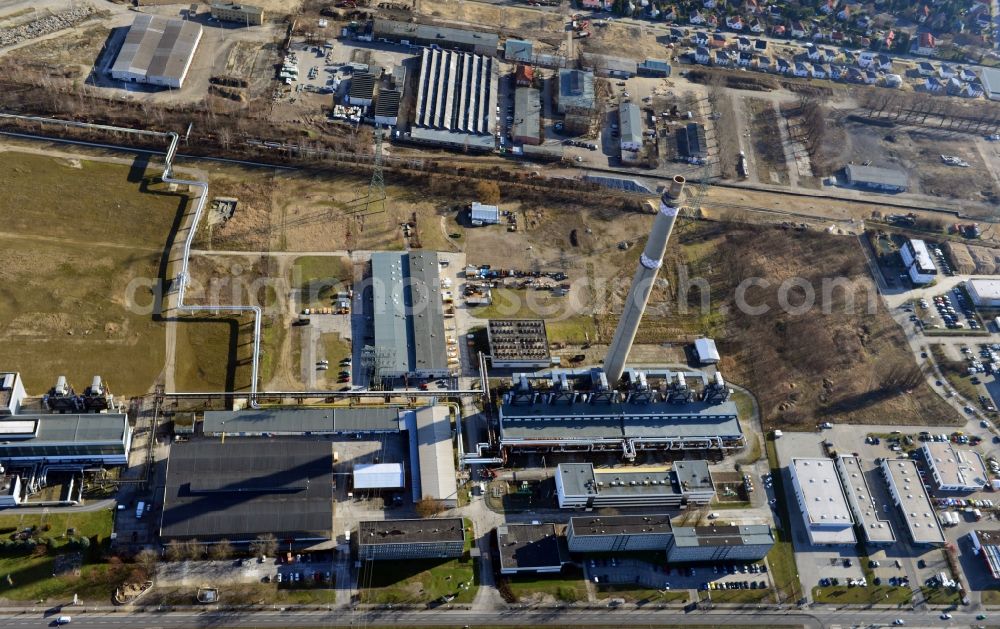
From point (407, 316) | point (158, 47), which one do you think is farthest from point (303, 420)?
point (158, 47)

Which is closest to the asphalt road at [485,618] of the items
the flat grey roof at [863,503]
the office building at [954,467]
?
the flat grey roof at [863,503]

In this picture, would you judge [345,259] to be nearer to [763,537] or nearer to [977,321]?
[763,537]

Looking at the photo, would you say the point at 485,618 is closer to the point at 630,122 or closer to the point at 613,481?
the point at 613,481

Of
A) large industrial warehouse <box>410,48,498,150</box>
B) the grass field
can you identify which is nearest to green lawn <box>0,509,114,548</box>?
the grass field

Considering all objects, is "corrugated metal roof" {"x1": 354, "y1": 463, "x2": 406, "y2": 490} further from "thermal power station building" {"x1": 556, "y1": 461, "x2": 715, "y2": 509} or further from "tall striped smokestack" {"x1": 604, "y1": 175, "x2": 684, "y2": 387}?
"tall striped smokestack" {"x1": 604, "y1": 175, "x2": 684, "y2": 387}

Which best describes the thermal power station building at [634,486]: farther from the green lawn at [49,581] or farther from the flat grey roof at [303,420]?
the green lawn at [49,581]

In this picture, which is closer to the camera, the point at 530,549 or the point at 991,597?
the point at 530,549
